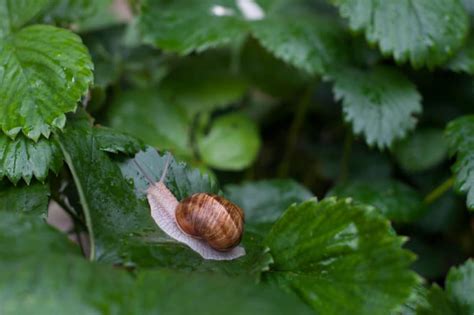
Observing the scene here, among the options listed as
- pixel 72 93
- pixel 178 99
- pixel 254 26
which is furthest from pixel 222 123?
pixel 72 93

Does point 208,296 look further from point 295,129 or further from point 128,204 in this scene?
point 295,129

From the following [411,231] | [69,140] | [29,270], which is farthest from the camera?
[411,231]

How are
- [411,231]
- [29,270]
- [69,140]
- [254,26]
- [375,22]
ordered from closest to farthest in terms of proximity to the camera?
[29,270] < [69,140] < [375,22] < [254,26] < [411,231]

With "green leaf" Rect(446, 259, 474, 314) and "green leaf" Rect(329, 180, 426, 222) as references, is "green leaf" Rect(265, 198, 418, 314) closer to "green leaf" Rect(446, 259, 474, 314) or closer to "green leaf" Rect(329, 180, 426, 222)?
"green leaf" Rect(446, 259, 474, 314)

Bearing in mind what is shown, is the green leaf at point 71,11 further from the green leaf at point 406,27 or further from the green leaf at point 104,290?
the green leaf at point 104,290

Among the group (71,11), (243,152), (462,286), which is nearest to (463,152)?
(462,286)

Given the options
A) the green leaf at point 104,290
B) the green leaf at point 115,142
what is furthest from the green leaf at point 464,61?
the green leaf at point 104,290

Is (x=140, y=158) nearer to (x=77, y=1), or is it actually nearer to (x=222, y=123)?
(x=77, y=1)
